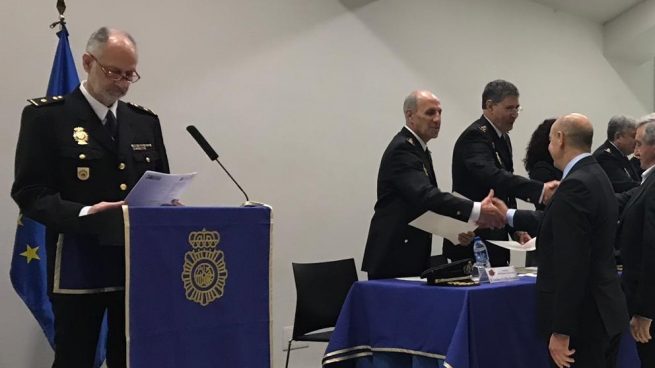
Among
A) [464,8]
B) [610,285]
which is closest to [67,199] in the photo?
[610,285]

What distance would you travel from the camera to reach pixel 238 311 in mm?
2160

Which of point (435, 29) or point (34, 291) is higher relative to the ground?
point (435, 29)

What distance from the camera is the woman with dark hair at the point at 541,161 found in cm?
398

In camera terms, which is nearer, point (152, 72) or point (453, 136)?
point (152, 72)

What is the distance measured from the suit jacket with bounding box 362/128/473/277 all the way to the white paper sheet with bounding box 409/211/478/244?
11cm

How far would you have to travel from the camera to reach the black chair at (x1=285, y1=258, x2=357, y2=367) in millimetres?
3457

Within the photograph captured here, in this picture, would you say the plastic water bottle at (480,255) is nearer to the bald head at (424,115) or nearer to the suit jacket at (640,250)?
the bald head at (424,115)

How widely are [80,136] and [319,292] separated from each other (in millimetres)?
1769

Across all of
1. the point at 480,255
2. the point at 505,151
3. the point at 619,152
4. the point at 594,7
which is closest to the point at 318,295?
the point at 480,255

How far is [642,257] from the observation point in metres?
3.07

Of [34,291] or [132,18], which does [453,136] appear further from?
[34,291]

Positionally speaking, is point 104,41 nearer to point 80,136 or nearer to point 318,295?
point 80,136

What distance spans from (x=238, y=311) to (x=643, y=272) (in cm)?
194

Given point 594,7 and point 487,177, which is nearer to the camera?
point 487,177
